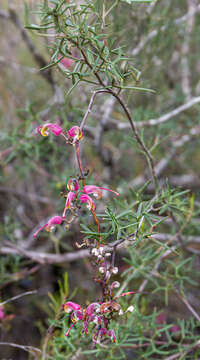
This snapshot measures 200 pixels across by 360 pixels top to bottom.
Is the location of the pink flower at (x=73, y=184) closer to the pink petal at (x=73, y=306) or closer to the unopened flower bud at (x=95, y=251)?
the unopened flower bud at (x=95, y=251)

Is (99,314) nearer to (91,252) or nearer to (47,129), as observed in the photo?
(91,252)

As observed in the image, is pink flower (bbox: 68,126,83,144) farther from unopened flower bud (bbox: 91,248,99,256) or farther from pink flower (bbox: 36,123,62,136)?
unopened flower bud (bbox: 91,248,99,256)

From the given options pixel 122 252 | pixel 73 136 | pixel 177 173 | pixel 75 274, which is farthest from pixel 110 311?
pixel 177 173

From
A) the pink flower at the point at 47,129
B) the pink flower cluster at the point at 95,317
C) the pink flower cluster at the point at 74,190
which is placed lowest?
the pink flower cluster at the point at 95,317

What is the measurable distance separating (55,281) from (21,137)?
697 millimetres

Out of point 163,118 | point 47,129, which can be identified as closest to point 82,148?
point 163,118

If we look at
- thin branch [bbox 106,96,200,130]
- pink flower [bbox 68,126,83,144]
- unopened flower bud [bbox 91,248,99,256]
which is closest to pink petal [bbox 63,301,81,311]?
unopened flower bud [bbox 91,248,99,256]

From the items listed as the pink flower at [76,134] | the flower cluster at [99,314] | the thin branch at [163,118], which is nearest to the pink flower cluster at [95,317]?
the flower cluster at [99,314]

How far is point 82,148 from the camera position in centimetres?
135

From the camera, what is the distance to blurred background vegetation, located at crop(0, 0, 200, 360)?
101cm

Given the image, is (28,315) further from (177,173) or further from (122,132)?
(177,173)

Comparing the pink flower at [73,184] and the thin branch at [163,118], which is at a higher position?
the thin branch at [163,118]

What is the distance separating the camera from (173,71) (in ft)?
5.78

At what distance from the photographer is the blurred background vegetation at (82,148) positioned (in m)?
1.01
